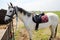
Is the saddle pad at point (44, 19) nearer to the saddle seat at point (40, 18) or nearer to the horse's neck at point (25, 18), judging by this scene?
the saddle seat at point (40, 18)

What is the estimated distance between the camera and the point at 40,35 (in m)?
4.83

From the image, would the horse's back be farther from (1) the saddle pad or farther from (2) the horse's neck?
(2) the horse's neck

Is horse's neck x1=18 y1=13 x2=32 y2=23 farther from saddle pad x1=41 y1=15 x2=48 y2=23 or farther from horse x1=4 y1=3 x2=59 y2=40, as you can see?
saddle pad x1=41 y1=15 x2=48 y2=23

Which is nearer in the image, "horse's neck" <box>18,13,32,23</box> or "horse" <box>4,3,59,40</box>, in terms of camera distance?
"horse" <box>4,3,59,40</box>

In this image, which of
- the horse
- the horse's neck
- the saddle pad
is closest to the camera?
the horse

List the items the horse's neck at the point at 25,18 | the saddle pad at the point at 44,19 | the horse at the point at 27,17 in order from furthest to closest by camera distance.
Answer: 1. the saddle pad at the point at 44,19
2. the horse's neck at the point at 25,18
3. the horse at the point at 27,17

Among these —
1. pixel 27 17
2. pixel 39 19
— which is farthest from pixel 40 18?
pixel 27 17

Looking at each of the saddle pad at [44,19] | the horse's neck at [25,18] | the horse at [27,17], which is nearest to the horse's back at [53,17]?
the horse at [27,17]

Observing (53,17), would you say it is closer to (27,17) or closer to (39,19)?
(39,19)

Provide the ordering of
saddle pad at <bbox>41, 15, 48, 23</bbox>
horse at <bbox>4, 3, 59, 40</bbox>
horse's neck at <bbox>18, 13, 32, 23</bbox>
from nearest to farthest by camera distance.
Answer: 1. horse at <bbox>4, 3, 59, 40</bbox>
2. horse's neck at <bbox>18, 13, 32, 23</bbox>
3. saddle pad at <bbox>41, 15, 48, 23</bbox>

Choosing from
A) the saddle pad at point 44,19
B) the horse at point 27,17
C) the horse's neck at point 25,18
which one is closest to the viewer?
the horse at point 27,17

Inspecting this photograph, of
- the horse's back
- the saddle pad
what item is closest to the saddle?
the saddle pad

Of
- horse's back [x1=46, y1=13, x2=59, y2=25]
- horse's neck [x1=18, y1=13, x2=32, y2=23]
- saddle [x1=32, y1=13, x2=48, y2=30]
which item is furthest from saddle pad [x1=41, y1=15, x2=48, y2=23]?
horse's neck [x1=18, y1=13, x2=32, y2=23]

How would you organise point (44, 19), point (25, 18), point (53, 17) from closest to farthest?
point (25, 18)
point (44, 19)
point (53, 17)
